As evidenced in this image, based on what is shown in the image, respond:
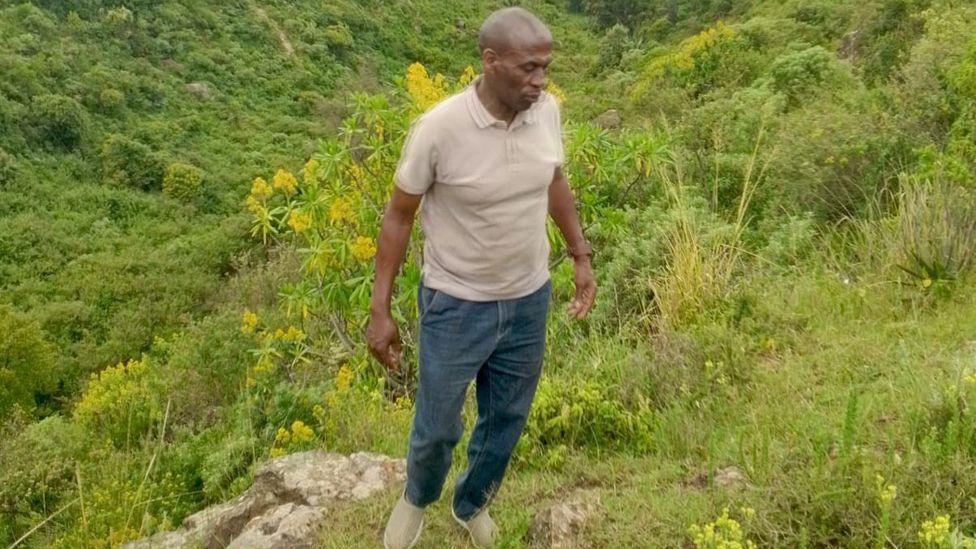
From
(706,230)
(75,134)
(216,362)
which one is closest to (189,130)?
(75,134)

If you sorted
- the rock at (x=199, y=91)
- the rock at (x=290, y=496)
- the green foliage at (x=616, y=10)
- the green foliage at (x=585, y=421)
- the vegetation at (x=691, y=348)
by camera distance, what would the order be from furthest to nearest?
the green foliage at (x=616, y=10) < the rock at (x=199, y=91) < the green foliage at (x=585, y=421) < the rock at (x=290, y=496) < the vegetation at (x=691, y=348)

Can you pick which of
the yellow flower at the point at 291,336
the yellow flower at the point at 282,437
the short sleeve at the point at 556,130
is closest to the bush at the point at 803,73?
the yellow flower at the point at 291,336

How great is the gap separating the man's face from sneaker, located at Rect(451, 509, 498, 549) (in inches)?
54.5

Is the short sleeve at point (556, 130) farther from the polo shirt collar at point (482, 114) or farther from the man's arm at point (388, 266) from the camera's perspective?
the man's arm at point (388, 266)

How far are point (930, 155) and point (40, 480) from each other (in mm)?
6916

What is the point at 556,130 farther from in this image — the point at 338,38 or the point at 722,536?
the point at 338,38

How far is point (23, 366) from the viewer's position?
15.4m

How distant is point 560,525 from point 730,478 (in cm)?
57

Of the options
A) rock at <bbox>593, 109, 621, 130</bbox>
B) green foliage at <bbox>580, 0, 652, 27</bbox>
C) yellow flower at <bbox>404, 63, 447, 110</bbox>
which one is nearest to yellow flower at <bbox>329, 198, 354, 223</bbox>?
yellow flower at <bbox>404, 63, 447, 110</bbox>

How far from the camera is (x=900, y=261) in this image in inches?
166

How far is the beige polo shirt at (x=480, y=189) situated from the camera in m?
2.13

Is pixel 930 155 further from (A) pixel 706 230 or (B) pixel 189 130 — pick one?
(B) pixel 189 130

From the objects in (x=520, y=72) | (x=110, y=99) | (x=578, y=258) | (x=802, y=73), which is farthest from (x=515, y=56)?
(x=110, y=99)

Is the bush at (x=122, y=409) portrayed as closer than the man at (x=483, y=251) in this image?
No
